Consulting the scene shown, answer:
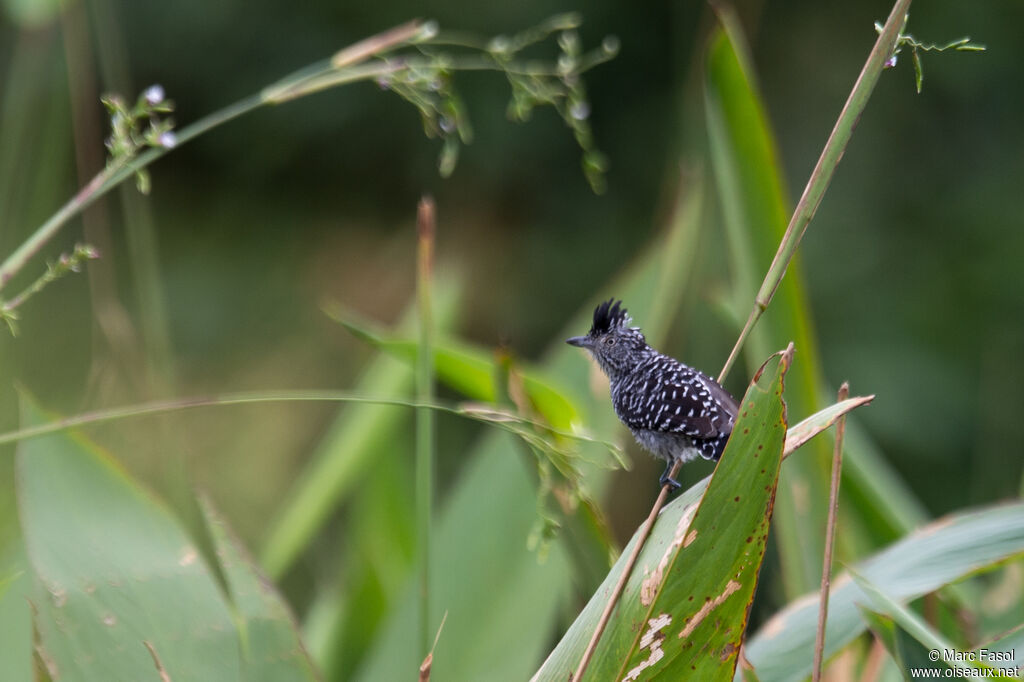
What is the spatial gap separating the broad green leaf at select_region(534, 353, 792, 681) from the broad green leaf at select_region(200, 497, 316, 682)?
0.36 metres

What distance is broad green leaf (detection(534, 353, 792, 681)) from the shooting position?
0.85 metres

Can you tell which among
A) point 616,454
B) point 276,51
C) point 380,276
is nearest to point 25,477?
point 616,454

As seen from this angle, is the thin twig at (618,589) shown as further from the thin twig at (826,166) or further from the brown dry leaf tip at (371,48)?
the brown dry leaf tip at (371,48)

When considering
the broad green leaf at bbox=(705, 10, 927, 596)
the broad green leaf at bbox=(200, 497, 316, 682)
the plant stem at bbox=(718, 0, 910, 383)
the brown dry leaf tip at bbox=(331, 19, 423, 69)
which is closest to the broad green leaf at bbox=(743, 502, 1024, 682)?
the broad green leaf at bbox=(705, 10, 927, 596)

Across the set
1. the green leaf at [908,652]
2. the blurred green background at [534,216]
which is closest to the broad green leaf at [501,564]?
the green leaf at [908,652]

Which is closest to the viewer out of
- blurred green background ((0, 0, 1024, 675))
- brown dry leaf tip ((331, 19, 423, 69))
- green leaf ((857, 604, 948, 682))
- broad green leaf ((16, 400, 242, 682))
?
green leaf ((857, 604, 948, 682))

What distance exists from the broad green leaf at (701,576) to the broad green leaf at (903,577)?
0.95 ft

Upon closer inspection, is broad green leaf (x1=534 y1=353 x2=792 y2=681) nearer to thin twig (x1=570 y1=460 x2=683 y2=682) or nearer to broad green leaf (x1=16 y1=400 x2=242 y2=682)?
thin twig (x1=570 y1=460 x2=683 y2=682)

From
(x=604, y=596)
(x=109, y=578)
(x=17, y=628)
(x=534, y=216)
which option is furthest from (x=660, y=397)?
(x=534, y=216)

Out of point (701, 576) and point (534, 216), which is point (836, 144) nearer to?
point (701, 576)

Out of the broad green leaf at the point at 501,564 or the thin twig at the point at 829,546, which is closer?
the thin twig at the point at 829,546

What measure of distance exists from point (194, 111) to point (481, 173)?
4.35 feet

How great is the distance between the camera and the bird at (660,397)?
1151mm

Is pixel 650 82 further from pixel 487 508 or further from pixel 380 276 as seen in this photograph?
pixel 487 508
